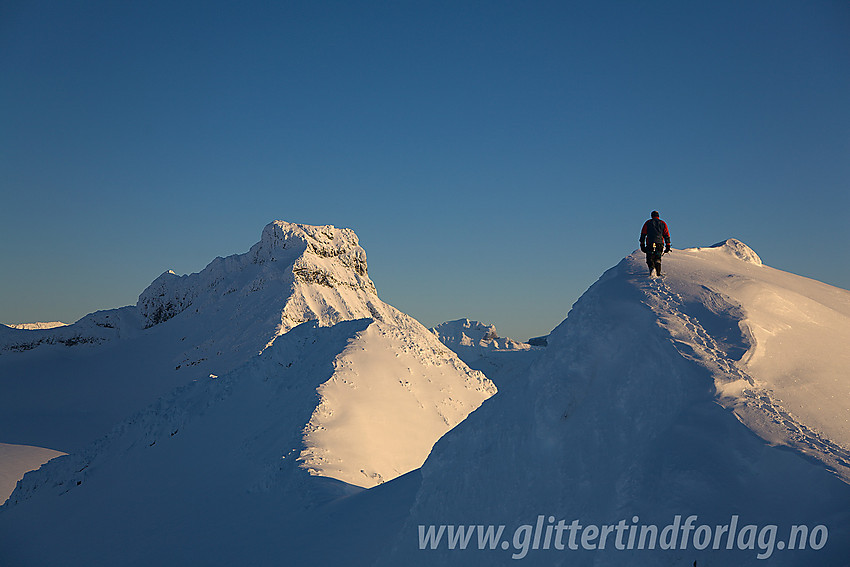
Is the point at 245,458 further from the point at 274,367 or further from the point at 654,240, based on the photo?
the point at 654,240

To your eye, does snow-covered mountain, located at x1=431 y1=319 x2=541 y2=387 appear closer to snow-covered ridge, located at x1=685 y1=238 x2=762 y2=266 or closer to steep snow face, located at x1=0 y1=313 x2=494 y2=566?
steep snow face, located at x1=0 y1=313 x2=494 y2=566

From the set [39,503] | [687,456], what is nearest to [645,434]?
[687,456]

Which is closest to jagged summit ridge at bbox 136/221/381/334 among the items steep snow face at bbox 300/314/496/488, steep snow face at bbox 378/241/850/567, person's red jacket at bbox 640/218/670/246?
steep snow face at bbox 300/314/496/488

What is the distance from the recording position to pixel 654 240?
8.41 meters

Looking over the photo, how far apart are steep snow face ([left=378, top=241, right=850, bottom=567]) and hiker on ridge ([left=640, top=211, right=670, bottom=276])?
283 mm

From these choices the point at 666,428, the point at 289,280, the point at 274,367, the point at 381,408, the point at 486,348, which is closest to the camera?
the point at 666,428

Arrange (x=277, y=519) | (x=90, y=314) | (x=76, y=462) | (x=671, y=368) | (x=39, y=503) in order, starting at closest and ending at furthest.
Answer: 1. (x=671, y=368)
2. (x=277, y=519)
3. (x=39, y=503)
4. (x=76, y=462)
5. (x=90, y=314)

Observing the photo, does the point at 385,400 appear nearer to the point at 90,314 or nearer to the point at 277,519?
the point at 277,519

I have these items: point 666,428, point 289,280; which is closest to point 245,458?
point 666,428

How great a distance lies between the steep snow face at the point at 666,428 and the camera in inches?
201

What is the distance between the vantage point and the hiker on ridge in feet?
27.5

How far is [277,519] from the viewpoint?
12.8 m

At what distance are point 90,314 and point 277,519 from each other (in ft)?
268

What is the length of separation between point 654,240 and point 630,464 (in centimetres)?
405
